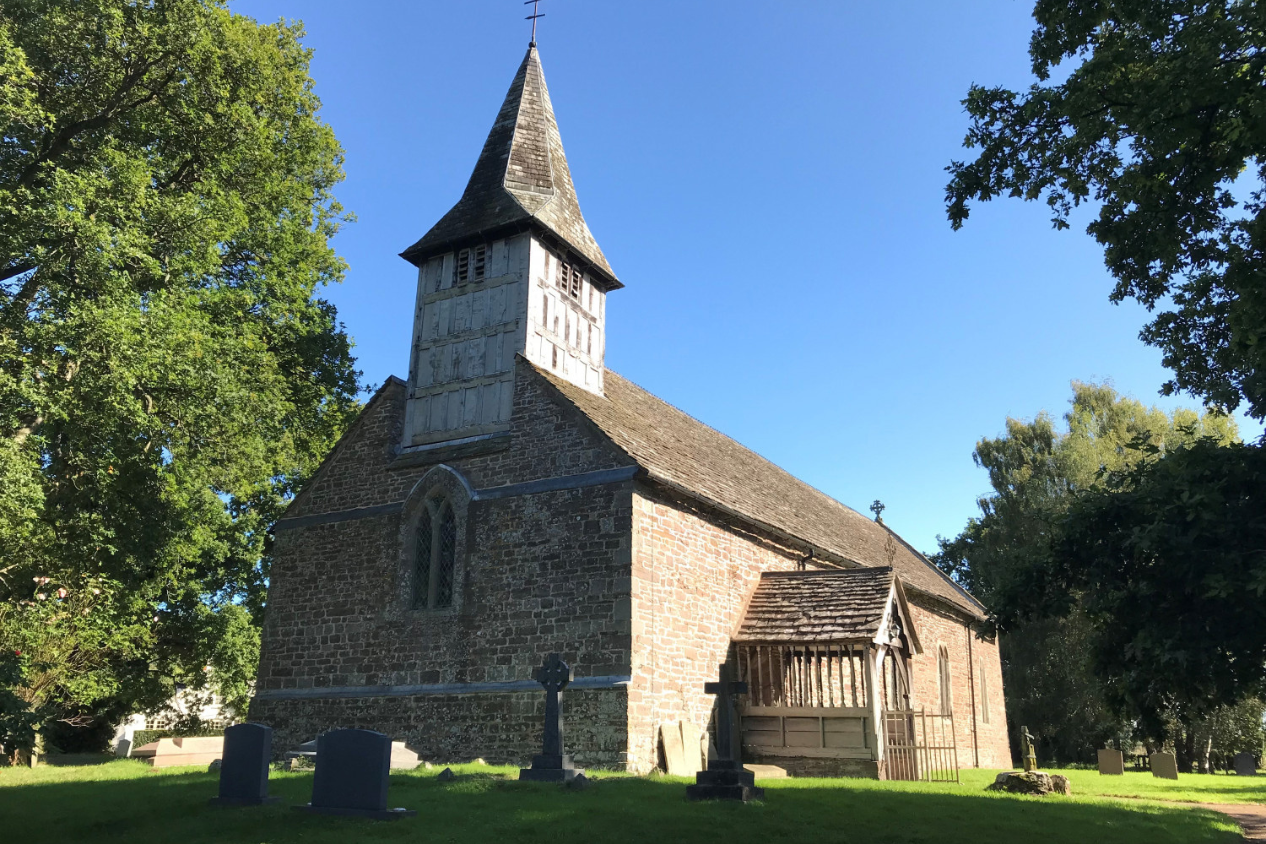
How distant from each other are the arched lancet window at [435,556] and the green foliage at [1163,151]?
1141cm

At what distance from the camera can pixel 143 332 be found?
56.3 ft

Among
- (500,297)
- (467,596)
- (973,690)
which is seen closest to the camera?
(467,596)

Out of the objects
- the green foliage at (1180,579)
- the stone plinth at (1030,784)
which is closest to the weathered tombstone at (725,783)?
the green foliage at (1180,579)

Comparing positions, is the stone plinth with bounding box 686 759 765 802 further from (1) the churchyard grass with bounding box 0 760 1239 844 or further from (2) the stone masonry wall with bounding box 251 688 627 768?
(2) the stone masonry wall with bounding box 251 688 627 768

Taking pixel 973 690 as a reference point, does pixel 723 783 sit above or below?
below

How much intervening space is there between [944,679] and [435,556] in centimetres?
1680

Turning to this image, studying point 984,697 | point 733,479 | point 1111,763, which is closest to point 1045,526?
point 984,697

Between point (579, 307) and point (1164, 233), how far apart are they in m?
12.4

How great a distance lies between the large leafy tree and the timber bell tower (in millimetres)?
4376

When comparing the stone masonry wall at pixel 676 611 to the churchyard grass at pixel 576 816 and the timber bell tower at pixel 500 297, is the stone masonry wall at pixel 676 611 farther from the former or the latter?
the timber bell tower at pixel 500 297

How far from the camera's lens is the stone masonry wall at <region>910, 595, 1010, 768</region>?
2525 cm

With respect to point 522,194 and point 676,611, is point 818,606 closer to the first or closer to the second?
point 676,611

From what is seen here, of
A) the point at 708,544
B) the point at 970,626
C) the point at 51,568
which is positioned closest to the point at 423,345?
the point at 708,544

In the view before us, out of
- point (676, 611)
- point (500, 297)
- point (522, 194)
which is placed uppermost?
point (522, 194)
